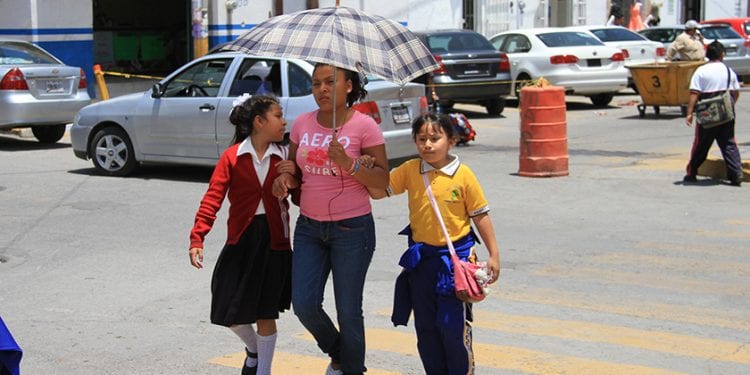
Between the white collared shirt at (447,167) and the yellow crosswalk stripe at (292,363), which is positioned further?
the yellow crosswalk stripe at (292,363)

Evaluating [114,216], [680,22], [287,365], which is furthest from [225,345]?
[680,22]

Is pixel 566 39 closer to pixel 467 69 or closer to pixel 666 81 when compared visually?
pixel 666 81

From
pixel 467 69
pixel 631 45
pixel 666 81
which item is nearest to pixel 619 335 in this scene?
pixel 467 69

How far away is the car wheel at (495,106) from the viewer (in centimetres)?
2212

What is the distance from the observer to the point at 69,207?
461 inches

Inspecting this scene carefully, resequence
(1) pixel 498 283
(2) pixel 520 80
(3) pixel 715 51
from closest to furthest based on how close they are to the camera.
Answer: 1. (1) pixel 498 283
2. (3) pixel 715 51
3. (2) pixel 520 80

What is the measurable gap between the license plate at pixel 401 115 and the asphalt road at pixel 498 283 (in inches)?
47.5

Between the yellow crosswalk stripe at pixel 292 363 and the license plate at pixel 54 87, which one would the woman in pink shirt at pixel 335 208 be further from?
the license plate at pixel 54 87

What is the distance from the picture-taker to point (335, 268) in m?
5.41

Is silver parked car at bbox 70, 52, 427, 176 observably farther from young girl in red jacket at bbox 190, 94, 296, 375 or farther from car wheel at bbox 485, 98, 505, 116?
car wheel at bbox 485, 98, 505, 116

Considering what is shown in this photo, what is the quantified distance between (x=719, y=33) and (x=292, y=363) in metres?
22.9

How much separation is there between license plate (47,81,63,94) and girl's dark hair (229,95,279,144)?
11.9 meters

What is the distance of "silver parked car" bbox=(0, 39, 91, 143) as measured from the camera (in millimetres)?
16297

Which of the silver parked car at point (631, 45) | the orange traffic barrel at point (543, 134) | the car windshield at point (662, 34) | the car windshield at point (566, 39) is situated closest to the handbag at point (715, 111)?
the orange traffic barrel at point (543, 134)
